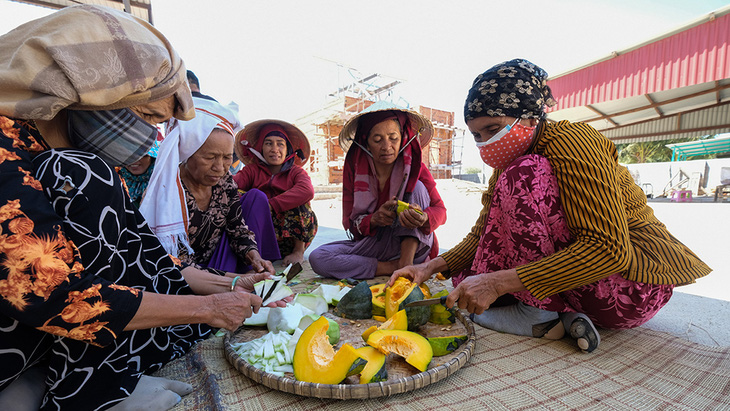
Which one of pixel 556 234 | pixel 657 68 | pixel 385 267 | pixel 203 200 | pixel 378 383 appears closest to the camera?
pixel 378 383

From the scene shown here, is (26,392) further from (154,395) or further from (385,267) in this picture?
(385,267)

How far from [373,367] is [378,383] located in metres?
0.09

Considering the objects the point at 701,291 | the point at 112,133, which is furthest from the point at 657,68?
the point at 112,133

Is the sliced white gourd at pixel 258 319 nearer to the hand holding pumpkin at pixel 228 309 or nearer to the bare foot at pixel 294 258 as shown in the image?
the hand holding pumpkin at pixel 228 309

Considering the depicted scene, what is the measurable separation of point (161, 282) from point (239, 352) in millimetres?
490

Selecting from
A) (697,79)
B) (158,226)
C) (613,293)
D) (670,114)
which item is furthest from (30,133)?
(670,114)

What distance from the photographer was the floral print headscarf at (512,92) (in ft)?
6.13

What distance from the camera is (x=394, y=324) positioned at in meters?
1.66

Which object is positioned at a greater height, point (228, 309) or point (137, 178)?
point (137, 178)

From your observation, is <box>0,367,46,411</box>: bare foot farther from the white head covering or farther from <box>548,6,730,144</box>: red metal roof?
<box>548,6,730,144</box>: red metal roof

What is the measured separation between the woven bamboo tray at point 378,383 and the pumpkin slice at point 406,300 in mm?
98

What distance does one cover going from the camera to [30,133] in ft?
3.84

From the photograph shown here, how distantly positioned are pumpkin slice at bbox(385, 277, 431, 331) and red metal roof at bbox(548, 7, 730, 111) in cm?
861

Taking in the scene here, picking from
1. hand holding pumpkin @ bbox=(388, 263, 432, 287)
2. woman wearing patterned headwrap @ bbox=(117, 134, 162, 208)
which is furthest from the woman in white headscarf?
hand holding pumpkin @ bbox=(388, 263, 432, 287)
